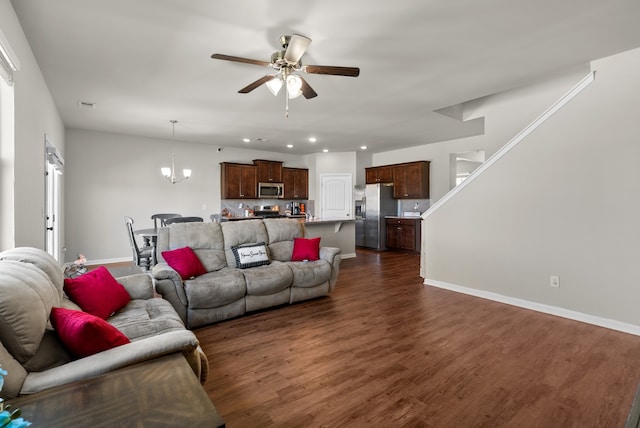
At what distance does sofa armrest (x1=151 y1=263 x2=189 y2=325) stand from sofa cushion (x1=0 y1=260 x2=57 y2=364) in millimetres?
1583

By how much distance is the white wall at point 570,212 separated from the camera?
307 centimetres

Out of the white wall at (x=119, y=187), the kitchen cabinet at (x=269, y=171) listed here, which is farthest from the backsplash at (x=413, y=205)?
the white wall at (x=119, y=187)

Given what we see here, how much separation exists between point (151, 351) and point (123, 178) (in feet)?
20.3

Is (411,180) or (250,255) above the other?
(411,180)

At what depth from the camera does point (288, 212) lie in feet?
28.3

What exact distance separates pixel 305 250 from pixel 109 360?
9.91ft

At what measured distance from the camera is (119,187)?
21.0ft

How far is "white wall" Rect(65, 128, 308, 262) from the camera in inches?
238

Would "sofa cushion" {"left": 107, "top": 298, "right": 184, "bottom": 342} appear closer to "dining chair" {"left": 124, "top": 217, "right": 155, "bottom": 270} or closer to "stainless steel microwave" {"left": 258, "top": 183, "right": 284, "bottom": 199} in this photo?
"dining chair" {"left": 124, "top": 217, "right": 155, "bottom": 270}

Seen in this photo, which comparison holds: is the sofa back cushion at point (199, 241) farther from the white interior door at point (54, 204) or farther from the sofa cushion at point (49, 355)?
the white interior door at point (54, 204)

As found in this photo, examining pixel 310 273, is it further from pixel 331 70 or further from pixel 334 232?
pixel 334 232

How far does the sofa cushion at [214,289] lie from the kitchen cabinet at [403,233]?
5.28 m

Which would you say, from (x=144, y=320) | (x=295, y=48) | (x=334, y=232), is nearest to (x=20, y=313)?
(x=144, y=320)

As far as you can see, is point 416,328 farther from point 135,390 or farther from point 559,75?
point 559,75
